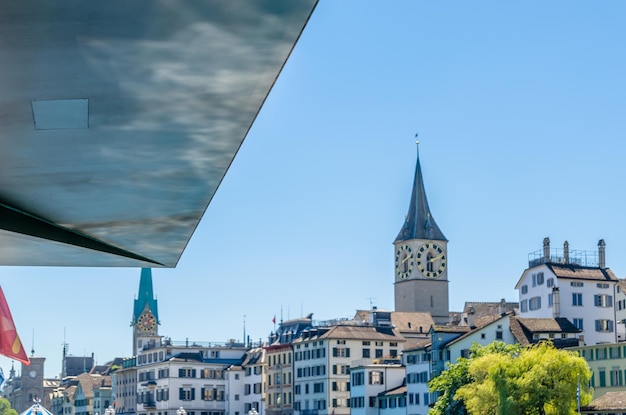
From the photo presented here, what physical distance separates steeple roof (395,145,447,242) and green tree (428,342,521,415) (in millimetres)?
80114

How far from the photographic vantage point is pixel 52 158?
10.3m

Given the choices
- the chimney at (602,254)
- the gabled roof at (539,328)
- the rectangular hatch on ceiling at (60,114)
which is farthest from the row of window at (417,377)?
the rectangular hatch on ceiling at (60,114)

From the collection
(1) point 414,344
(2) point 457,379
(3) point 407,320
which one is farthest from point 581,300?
(3) point 407,320

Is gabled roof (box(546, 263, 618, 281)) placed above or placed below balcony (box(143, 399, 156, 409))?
above

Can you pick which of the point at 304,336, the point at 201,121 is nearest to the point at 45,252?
the point at 201,121

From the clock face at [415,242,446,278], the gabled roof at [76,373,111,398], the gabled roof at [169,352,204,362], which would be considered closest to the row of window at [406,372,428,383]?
the gabled roof at [169,352,204,362]

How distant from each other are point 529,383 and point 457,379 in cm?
1259

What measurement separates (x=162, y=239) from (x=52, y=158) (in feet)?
19.0

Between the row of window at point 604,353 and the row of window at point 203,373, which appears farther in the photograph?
the row of window at point 203,373

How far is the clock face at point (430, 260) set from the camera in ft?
525

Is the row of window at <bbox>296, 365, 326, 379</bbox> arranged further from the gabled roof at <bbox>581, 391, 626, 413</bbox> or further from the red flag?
the red flag

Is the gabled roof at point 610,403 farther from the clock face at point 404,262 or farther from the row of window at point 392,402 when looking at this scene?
the clock face at point 404,262

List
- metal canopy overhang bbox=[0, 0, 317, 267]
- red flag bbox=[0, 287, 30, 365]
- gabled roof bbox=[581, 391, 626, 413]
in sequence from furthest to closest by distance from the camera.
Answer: gabled roof bbox=[581, 391, 626, 413] < red flag bbox=[0, 287, 30, 365] < metal canopy overhang bbox=[0, 0, 317, 267]

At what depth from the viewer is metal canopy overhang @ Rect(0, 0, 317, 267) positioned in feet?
21.4
